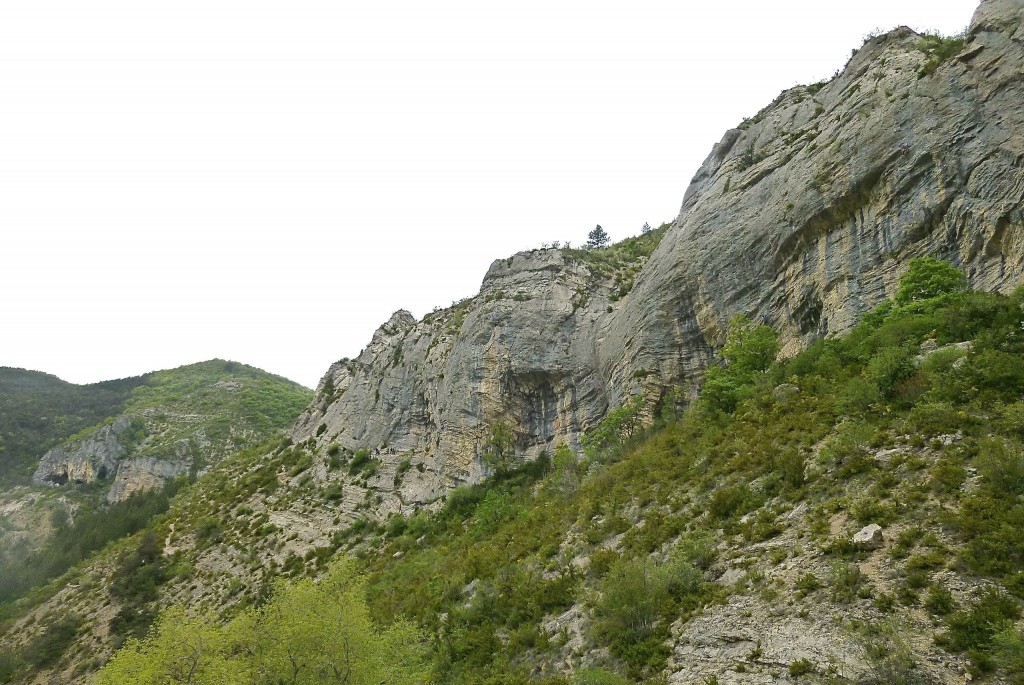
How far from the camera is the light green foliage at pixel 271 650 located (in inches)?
487

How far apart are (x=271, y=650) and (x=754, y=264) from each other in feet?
87.1

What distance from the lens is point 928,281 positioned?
62.8 ft

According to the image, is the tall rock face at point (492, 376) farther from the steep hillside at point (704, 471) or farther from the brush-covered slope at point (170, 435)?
the brush-covered slope at point (170, 435)

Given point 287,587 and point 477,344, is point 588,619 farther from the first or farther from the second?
point 477,344

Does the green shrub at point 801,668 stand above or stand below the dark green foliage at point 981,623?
below

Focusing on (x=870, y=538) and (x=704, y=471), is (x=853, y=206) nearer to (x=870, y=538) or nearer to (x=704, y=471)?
(x=704, y=471)

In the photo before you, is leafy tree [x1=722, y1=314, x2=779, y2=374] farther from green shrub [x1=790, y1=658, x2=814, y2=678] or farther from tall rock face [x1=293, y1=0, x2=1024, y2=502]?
green shrub [x1=790, y1=658, x2=814, y2=678]

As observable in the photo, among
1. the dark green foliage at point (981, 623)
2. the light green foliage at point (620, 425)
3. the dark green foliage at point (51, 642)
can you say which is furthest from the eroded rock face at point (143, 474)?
the dark green foliage at point (981, 623)

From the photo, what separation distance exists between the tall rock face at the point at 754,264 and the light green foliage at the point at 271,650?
68.5 ft

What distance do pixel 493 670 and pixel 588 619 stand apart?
2839 mm

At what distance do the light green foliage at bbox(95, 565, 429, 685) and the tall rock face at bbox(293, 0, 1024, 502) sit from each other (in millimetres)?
20868

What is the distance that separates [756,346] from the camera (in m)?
24.0

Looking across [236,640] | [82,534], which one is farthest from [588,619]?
[82,534]

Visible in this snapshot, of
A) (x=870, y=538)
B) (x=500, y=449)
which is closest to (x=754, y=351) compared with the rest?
(x=870, y=538)
